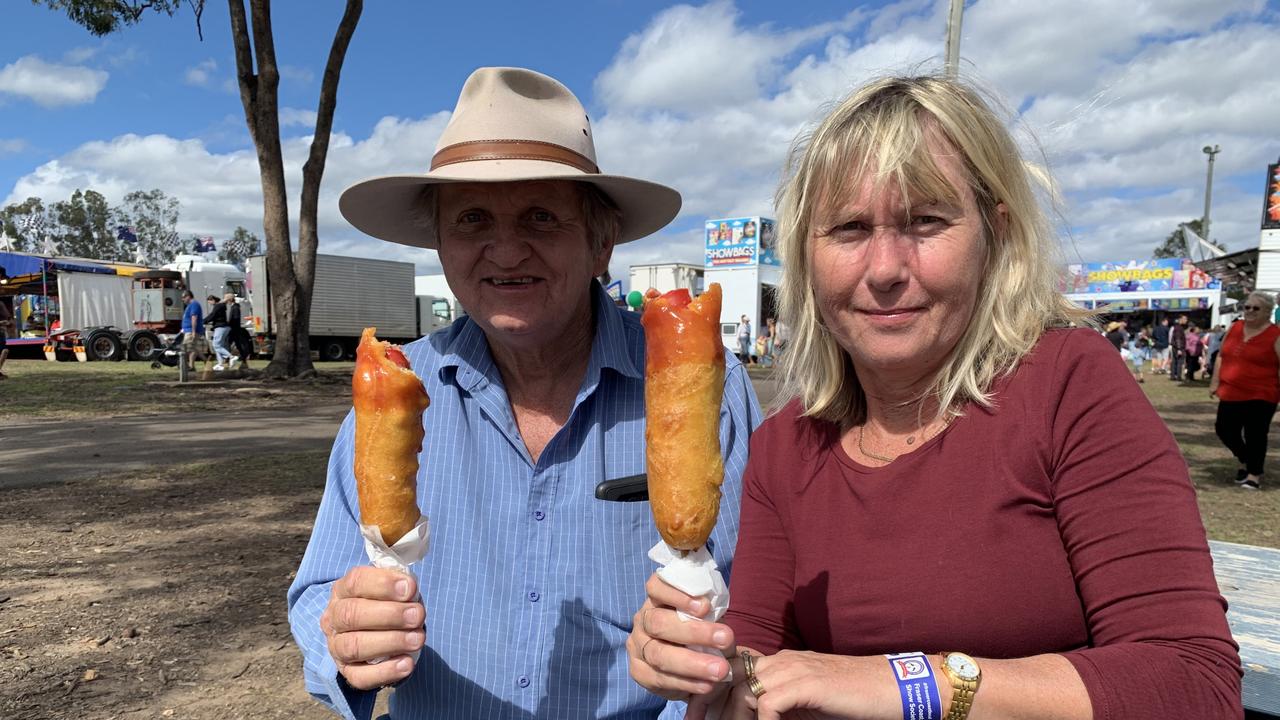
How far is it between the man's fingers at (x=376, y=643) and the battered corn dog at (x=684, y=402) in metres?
0.55

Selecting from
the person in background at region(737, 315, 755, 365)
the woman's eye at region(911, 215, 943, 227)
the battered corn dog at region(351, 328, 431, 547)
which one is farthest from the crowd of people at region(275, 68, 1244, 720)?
the person in background at region(737, 315, 755, 365)

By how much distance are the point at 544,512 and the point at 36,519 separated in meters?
6.06

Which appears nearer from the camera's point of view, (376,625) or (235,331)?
(376,625)

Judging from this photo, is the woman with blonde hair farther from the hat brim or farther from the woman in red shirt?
the woman in red shirt

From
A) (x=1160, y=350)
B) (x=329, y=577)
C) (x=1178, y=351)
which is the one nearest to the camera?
(x=329, y=577)

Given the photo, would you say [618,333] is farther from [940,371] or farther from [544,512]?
[940,371]

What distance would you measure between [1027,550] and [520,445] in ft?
4.28

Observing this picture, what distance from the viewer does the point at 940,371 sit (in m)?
Result: 1.70

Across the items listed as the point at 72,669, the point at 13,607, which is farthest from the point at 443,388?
the point at 13,607

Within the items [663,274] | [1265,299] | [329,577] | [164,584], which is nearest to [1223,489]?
[1265,299]

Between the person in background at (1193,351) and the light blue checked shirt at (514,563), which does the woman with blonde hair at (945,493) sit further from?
the person in background at (1193,351)

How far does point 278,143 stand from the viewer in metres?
15.7

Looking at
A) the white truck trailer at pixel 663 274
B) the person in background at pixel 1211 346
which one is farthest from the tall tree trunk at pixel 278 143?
the white truck trailer at pixel 663 274

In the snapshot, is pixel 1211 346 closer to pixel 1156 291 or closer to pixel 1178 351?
pixel 1178 351
